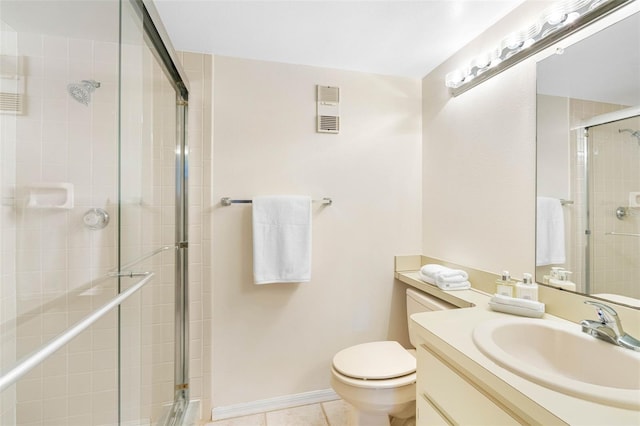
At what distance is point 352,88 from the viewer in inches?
70.8

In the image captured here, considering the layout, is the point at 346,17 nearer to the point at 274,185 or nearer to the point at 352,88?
the point at 352,88


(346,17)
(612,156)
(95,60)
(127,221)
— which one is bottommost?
(127,221)

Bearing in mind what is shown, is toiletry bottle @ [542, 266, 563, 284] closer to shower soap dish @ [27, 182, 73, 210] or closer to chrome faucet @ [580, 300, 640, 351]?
chrome faucet @ [580, 300, 640, 351]

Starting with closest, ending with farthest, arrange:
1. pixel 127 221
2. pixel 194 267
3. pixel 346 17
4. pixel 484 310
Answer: pixel 127 221 < pixel 484 310 < pixel 346 17 < pixel 194 267

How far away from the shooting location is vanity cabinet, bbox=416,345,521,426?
70 centimetres

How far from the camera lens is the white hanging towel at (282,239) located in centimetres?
158

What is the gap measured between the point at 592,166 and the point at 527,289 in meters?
0.49

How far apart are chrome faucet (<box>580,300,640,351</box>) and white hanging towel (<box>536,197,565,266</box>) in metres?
0.30

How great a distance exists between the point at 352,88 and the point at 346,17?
0.51 metres

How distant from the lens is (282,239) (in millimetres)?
1611

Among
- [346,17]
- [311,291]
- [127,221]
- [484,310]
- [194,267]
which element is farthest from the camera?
[311,291]

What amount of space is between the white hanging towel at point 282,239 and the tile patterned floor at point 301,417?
0.77m

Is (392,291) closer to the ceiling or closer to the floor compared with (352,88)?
closer to the floor

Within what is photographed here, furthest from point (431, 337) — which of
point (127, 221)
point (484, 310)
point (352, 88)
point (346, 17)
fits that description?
point (352, 88)
